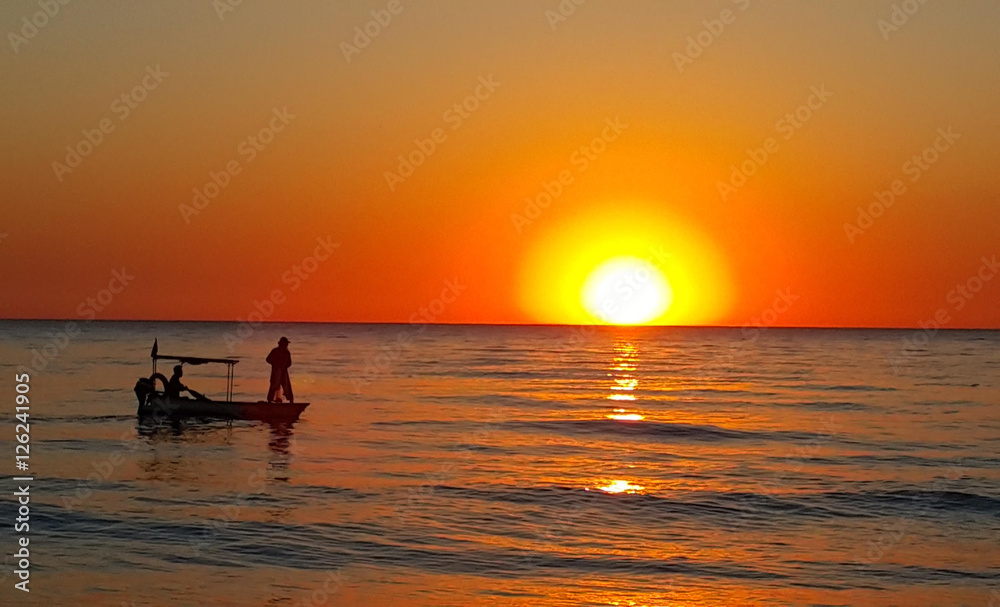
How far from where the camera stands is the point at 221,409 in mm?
33438

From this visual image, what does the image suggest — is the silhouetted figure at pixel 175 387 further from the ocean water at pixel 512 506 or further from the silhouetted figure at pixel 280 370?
the silhouetted figure at pixel 280 370

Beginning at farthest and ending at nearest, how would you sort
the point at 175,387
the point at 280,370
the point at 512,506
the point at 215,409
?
the point at 175,387 → the point at 280,370 → the point at 215,409 → the point at 512,506

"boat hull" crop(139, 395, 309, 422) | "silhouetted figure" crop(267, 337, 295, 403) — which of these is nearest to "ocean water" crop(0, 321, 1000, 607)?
"boat hull" crop(139, 395, 309, 422)

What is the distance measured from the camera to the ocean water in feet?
48.4

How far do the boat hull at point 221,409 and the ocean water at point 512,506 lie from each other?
0.54 m

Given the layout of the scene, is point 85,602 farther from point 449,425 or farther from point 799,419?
point 799,419

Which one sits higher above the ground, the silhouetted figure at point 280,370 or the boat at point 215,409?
the silhouetted figure at point 280,370

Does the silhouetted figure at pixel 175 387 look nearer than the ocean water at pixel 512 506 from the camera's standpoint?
No

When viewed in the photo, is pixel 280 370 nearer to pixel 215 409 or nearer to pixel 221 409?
pixel 221 409

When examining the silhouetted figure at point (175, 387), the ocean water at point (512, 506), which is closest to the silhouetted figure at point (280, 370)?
the ocean water at point (512, 506)

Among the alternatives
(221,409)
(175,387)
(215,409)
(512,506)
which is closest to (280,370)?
(221,409)

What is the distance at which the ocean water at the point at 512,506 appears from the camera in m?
14.8

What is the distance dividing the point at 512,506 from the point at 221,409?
15656 millimetres

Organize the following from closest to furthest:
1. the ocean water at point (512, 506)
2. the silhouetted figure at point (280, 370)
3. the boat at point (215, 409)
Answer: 1. the ocean water at point (512, 506)
2. the silhouetted figure at point (280, 370)
3. the boat at point (215, 409)
